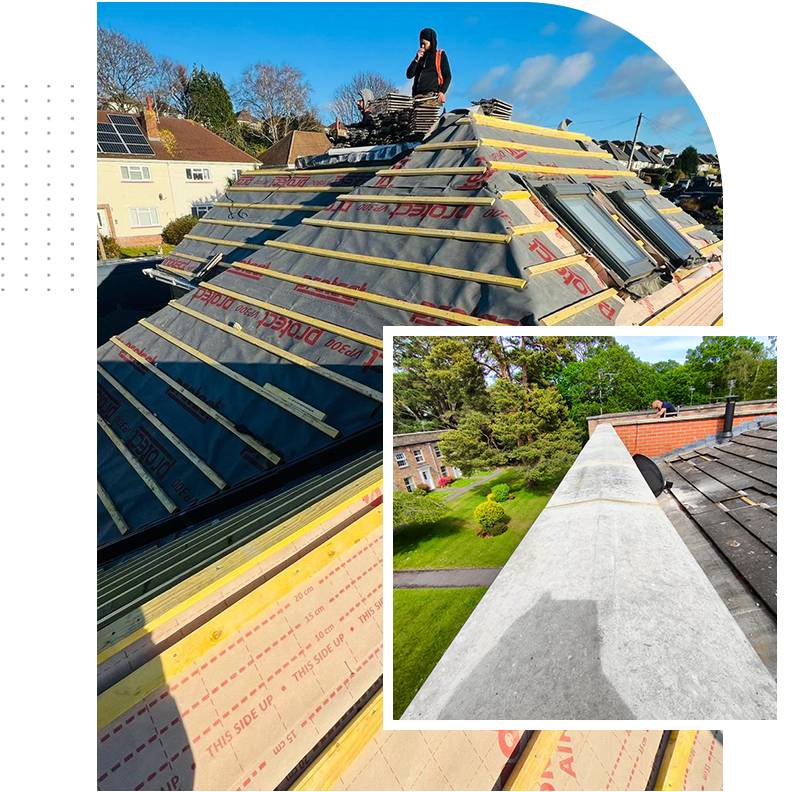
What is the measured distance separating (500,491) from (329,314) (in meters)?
3.97

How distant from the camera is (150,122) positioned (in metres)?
30.7

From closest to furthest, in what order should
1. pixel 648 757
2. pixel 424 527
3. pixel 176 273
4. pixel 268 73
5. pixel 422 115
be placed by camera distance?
pixel 424 527
pixel 648 757
pixel 422 115
pixel 176 273
pixel 268 73

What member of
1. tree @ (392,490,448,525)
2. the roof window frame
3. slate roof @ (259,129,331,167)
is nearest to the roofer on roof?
tree @ (392,490,448,525)

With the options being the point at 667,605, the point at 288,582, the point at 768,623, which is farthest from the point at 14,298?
the point at 768,623

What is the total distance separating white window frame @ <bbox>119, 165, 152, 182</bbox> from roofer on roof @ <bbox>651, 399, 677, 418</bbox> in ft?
112

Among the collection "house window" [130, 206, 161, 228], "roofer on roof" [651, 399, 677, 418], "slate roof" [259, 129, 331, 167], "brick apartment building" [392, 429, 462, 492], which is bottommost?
"brick apartment building" [392, 429, 462, 492]

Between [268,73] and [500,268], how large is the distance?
62.5 m

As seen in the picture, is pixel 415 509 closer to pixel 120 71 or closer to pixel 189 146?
pixel 189 146

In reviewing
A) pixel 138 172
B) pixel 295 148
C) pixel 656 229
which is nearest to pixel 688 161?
pixel 295 148

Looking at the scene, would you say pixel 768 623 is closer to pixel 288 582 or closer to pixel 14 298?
pixel 288 582

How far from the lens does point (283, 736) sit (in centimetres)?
220

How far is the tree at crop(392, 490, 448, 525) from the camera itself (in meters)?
2.70

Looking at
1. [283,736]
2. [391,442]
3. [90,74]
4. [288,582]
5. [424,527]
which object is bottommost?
[283,736]

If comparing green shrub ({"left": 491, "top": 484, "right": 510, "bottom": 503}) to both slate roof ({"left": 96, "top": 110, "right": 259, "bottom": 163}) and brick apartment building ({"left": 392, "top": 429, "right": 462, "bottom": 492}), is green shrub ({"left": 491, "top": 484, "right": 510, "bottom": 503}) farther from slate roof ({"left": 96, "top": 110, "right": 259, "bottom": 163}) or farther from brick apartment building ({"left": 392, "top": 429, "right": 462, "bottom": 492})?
A: slate roof ({"left": 96, "top": 110, "right": 259, "bottom": 163})
